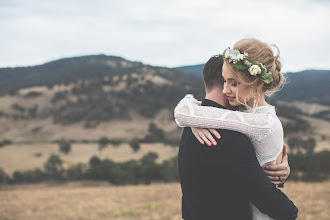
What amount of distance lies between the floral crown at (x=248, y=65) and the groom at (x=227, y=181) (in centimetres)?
31

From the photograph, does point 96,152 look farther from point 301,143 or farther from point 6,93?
point 6,93

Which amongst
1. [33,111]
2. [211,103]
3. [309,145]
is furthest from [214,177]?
[33,111]

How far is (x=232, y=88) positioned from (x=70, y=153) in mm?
77033

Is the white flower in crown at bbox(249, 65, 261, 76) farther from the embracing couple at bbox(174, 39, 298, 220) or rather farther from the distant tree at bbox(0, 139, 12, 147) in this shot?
the distant tree at bbox(0, 139, 12, 147)

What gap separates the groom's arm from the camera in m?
1.93

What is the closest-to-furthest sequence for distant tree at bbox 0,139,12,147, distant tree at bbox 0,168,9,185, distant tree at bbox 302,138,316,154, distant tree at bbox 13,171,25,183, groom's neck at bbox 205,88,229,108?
groom's neck at bbox 205,88,229,108
distant tree at bbox 0,168,9,185
distant tree at bbox 13,171,25,183
distant tree at bbox 302,138,316,154
distant tree at bbox 0,139,12,147

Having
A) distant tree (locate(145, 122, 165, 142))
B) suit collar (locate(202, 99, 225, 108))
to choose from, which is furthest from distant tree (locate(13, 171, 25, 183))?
suit collar (locate(202, 99, 225, 108))

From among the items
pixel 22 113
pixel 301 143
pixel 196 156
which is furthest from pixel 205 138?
pixel 22 113

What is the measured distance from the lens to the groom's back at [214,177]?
1.96 metres

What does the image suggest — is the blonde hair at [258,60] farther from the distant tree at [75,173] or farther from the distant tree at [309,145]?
the distant tree at [309,145]

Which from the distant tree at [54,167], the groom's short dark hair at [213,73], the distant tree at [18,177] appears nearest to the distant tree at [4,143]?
the distant tree at [54,167]

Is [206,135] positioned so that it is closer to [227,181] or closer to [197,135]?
[197,135]

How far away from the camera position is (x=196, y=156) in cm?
211

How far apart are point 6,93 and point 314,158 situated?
126196 millimetres
